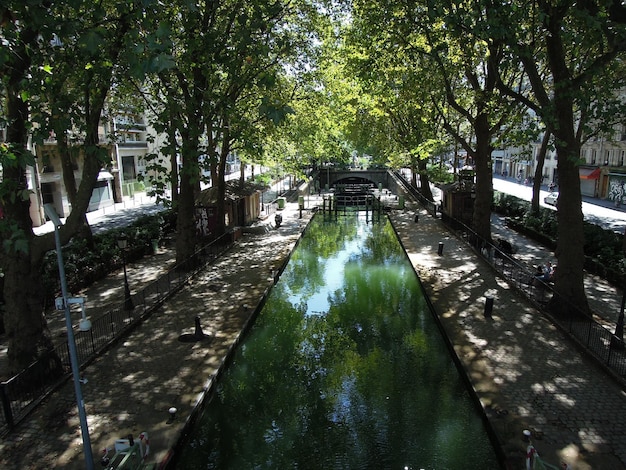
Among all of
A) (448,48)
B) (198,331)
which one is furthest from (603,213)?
(198,331)

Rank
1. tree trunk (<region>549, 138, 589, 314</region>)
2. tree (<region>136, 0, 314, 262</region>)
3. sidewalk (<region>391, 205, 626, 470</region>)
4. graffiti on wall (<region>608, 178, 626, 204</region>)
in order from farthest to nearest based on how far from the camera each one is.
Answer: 1. graffiti on wall (<region>608, 178, 626, 204</region>)
2. tree trunk (<region>549, 138, 589, 314</region>)
3. tree (<region>136, 0, 314, 262</region>)
4. sidewalk (<region>391, 205, 626, 470</region>)

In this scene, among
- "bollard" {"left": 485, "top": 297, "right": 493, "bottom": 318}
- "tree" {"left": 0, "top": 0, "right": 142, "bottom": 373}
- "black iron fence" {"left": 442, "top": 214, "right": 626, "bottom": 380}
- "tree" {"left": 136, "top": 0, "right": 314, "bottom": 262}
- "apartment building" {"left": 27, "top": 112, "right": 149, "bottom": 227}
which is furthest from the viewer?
"apartment building" {"left": 27, "top": 112, "right": 149, "bottom": 227}

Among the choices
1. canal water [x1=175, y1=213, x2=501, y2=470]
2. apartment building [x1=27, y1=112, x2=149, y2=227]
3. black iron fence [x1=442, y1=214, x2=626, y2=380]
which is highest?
apartment building [x1=27, y1=112, x2=149, y2=227]

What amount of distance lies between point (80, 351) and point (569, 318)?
14587 mm

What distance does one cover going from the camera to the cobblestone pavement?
930 cm

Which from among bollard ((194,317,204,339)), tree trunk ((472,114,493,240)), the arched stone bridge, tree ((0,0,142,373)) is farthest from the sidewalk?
the arched stone bridge

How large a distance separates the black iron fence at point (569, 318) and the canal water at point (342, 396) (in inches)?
141

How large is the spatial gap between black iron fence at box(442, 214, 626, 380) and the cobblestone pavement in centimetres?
33

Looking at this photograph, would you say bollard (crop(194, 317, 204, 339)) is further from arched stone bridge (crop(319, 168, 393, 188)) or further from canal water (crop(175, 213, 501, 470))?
arched stone bridge (crop(319, 168, 393, 188))

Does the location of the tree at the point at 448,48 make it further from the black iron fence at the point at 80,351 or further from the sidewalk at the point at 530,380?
the black iron fence at the point at 80,351

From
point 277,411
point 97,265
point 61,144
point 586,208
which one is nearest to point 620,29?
point 277,411

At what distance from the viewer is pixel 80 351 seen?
1309cm

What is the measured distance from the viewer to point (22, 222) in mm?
11008

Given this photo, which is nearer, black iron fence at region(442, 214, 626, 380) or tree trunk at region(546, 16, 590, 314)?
black iron fence at region(442, 214, 626, 380)
